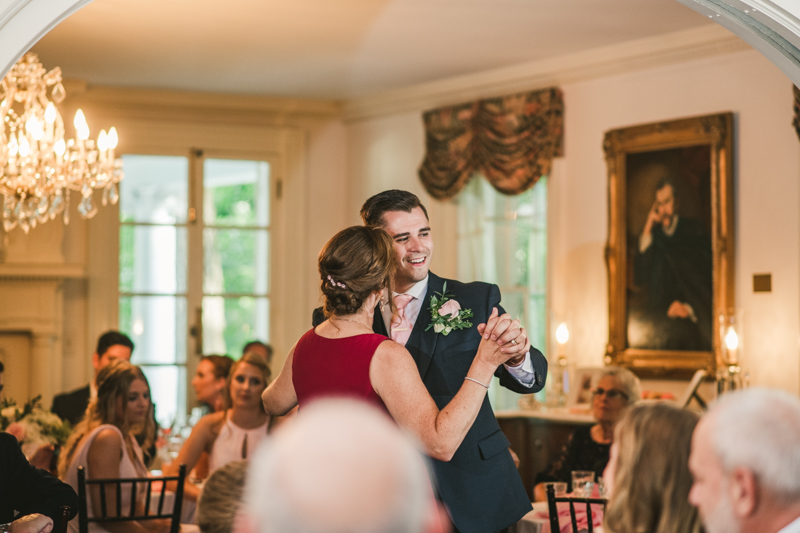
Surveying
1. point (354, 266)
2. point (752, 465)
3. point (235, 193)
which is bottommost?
point (752, 465)

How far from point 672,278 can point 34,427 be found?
3967mm

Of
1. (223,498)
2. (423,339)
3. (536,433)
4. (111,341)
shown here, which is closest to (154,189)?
(111,341)

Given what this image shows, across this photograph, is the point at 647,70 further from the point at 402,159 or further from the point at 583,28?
the point at 402,159

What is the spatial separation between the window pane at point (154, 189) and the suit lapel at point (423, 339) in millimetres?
5718

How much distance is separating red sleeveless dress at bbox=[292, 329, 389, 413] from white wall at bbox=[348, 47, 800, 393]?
4.07 m

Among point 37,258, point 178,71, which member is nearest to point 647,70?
point 178,71

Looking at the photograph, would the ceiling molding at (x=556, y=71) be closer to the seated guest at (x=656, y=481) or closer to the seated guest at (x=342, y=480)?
the seated guest at (x=656, y=481)

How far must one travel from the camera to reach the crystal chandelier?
4707 millimetres

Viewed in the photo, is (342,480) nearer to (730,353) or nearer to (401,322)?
(401,322)

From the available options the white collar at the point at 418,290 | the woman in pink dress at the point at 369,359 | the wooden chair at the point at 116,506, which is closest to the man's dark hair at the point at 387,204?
the white collar at the point at 418,290

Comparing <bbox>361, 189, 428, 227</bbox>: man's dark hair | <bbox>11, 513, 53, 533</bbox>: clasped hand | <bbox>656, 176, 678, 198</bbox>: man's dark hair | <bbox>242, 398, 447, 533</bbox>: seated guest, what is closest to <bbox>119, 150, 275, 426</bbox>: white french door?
<bbox>656, 176, 678, 198</bbox>: man's dark hair

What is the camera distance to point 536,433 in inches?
238

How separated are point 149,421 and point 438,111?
3.83 meters

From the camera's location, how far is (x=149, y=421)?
179 inches
